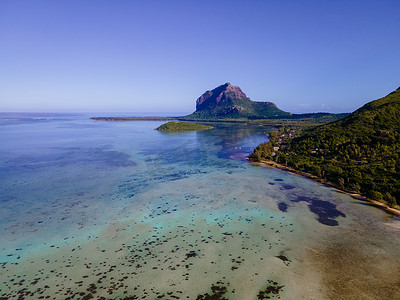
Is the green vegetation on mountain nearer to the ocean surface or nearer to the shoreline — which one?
the shoreline

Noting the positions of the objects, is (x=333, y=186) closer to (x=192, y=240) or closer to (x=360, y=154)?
(x=360, y=154)

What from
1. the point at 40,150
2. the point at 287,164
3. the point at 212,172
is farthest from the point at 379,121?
the point at 40,150

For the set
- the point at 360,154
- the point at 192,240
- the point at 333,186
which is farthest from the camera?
the point at 360,154

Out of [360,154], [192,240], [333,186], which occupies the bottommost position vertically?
[192,240]

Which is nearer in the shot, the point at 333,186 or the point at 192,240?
the point at 192,240

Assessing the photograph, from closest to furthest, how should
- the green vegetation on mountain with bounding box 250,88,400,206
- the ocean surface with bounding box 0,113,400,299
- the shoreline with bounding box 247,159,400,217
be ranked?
the ocean surface with bounding box 0,113,400,299 < the shoreline with bounding box 247,159,400,217 < the green vegetation on mountain with bounding box 250,88,400,206

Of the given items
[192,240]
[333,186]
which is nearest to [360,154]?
[333,186]

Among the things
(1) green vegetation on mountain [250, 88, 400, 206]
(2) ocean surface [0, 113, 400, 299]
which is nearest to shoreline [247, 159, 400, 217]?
(1) green vegetation on mountain [250, 88, 400, 206]
